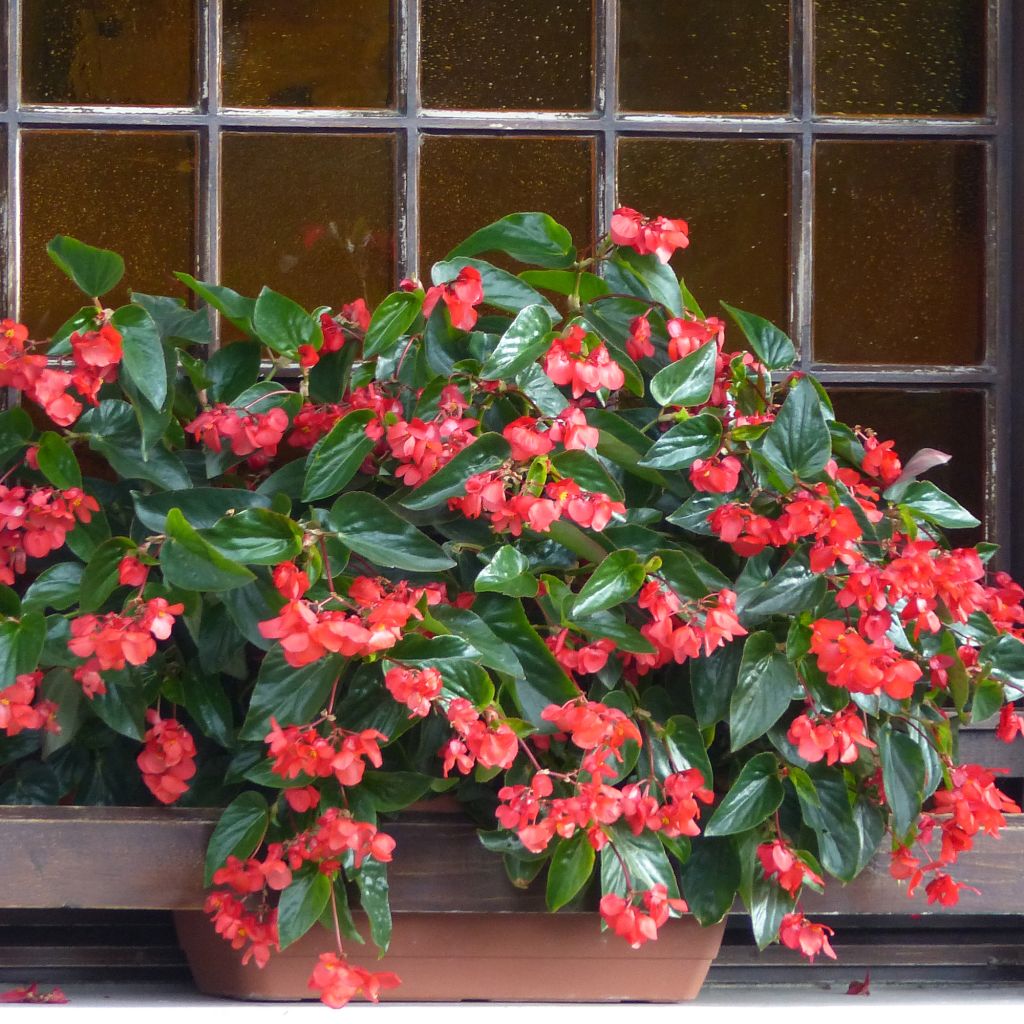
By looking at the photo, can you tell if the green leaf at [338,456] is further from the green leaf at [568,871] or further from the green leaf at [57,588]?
the green leaf at [568,871]

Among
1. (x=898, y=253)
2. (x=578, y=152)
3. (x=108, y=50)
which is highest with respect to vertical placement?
(x=108, y=50)

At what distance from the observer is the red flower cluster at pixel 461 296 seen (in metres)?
0.97

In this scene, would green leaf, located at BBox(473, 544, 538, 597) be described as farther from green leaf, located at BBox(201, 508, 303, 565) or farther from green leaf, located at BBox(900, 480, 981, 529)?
green leaf, located at BBox(900, 480, 981, 529)

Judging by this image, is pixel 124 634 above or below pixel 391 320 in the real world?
below

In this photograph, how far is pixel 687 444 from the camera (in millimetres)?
979

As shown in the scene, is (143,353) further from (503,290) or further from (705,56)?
(705,56)

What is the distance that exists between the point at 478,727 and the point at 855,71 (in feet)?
3.07

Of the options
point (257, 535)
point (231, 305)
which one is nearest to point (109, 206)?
point (231, 305)

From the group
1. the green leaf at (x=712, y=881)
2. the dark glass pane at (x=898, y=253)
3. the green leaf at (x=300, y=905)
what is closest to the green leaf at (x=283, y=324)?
the green leaf at (x=300, y=905)

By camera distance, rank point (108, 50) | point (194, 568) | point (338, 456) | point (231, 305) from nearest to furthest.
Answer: point (194, 568), point (338, 456), point (231, 305), point (108, 50)

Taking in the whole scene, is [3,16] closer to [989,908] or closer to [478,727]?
[478,727]

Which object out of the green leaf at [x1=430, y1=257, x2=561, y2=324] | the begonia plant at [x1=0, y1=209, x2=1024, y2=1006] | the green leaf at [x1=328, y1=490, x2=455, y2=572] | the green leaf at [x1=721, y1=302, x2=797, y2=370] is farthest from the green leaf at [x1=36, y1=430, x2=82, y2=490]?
the green leaf at [x1=721, y1=302, x2=797, y2=370]

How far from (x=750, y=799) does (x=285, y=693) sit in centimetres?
38

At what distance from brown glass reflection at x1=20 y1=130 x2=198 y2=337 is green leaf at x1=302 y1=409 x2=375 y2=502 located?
0.50 meters
